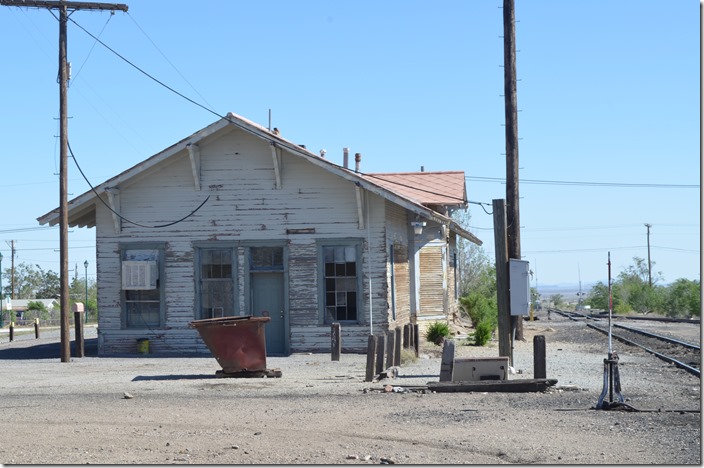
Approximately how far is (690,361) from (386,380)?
734 cm

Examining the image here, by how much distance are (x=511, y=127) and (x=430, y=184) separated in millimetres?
8141

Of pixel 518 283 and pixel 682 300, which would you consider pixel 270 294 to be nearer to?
pixel 518 283

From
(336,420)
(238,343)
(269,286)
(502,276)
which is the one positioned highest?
(502,276)

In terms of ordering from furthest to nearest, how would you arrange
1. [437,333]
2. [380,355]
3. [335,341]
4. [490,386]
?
[437,333], [335,341], [380,355], [490,386]

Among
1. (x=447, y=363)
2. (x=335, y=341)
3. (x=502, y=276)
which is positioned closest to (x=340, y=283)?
(x=335, y=341)

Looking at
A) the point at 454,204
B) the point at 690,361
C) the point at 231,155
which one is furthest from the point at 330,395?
the point at 454,204

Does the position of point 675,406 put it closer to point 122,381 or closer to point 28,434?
point 28,434

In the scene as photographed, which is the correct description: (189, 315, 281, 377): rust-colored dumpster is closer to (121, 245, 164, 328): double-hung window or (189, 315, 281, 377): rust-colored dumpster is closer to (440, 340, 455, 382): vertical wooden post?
(440, 340, 455, 382): vertical wooden post

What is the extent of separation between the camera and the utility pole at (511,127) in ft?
74.8

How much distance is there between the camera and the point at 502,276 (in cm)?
1780

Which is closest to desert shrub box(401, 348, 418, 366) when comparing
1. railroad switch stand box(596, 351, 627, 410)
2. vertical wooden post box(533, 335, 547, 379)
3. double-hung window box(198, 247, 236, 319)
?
double-hung window box(198, 247, 236, 319)

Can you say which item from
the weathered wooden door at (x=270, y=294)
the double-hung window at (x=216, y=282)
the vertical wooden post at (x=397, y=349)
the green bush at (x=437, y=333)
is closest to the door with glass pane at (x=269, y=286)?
the weathered wooden door at (x=270, y=294)

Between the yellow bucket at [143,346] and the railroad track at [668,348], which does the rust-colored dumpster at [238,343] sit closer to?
the yellow bucket at [143,346]

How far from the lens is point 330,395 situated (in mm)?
14602
